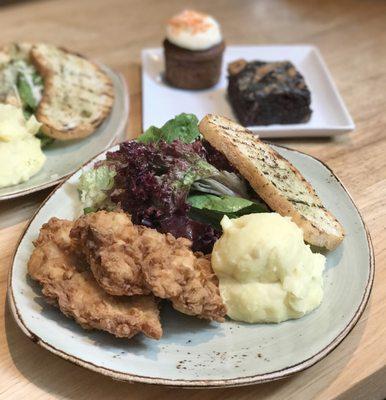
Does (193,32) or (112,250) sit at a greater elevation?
(112,250)

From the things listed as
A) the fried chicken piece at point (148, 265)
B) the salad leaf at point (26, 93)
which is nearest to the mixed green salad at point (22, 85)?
the salad leaf at point (26, 93)

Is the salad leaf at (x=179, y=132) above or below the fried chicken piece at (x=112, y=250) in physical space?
below

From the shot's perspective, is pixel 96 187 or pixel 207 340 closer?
pixel 207 340

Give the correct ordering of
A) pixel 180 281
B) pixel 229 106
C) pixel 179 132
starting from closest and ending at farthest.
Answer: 1. pixel 180 281
2. pixel 179 132
3. pixel 229 106

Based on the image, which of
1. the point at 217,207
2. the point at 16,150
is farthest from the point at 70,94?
the point at 217,207

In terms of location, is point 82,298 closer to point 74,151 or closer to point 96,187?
point 96,187

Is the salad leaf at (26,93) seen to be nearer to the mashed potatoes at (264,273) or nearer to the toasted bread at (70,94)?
the toasted bread at (70,94)

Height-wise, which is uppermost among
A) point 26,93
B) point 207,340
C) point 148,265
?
point 148,265

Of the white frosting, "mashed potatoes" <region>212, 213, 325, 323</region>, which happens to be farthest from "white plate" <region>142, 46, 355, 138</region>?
"mashed potatoes" <region>212, 213, 325, 323</region>
